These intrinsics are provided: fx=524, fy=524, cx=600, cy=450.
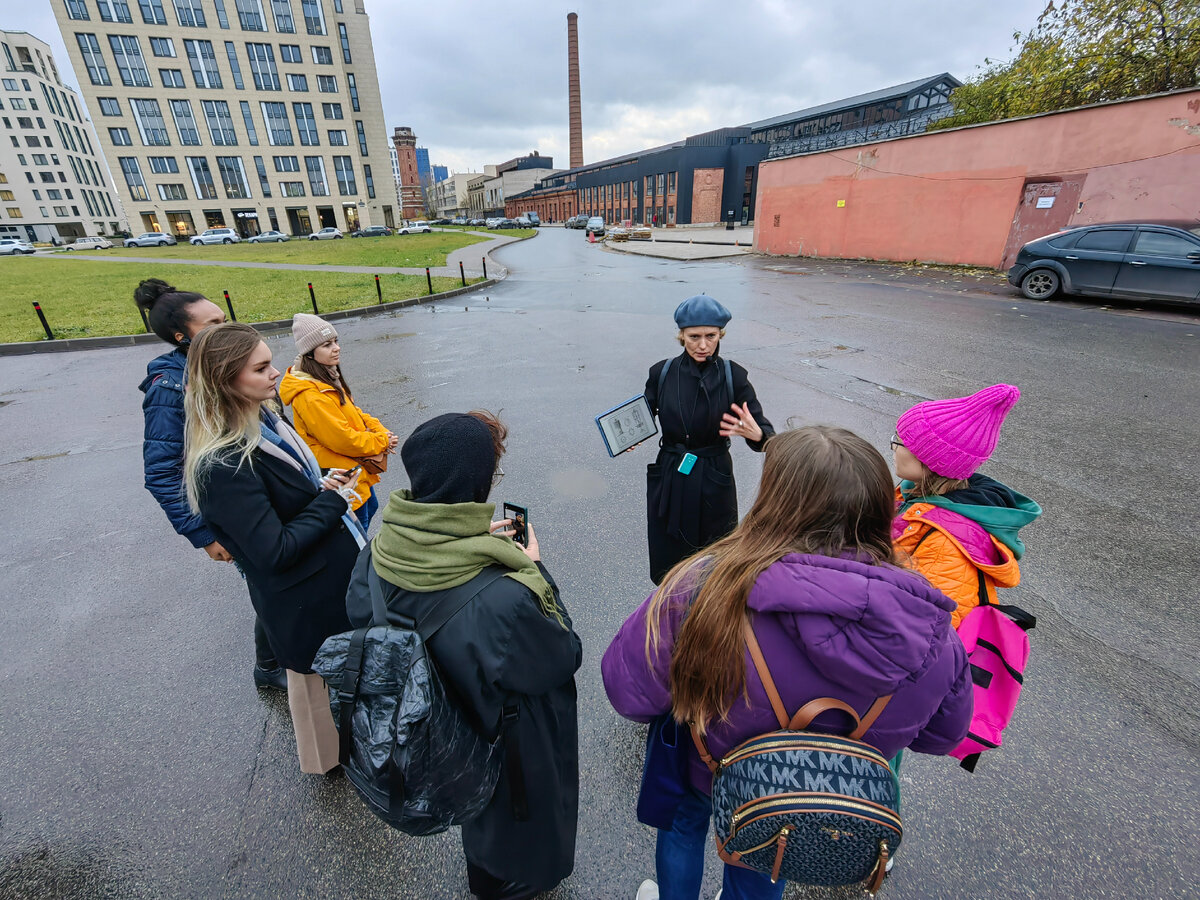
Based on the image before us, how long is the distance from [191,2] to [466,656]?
7885cm

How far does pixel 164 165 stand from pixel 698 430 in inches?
2916

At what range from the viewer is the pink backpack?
64.1 inches

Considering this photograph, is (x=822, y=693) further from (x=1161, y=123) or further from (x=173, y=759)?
(x=1161, y=123)

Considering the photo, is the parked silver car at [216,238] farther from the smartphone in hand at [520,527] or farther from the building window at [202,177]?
the smartphone in hand at [520,527]

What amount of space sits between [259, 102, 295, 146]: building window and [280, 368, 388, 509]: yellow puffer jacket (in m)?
72.1

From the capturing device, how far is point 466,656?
4.27 ft

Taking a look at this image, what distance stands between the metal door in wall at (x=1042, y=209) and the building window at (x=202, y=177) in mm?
69522

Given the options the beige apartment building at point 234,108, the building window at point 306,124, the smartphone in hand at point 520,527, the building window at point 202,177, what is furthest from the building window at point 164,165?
the smartphone in hand at point 520,527

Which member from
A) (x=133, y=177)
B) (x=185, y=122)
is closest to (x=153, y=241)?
(x=133, y=177)

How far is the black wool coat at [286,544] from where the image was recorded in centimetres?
178

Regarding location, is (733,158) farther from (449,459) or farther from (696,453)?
(449,459)

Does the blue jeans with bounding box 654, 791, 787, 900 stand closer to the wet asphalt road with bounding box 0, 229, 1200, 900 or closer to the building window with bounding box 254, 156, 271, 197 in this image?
the wet asphalt road with bounding box 0, 229, 1200, 900

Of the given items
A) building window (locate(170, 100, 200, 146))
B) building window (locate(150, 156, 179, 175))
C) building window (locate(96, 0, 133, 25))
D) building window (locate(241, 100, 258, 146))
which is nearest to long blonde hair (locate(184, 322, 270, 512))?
building window (locate(241, 100, 258, 146))

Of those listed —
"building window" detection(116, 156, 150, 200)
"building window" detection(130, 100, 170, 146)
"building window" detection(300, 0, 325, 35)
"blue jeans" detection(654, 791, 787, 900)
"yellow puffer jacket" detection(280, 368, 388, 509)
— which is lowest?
"blue jeans" detection(654, 791, 787, 900)
